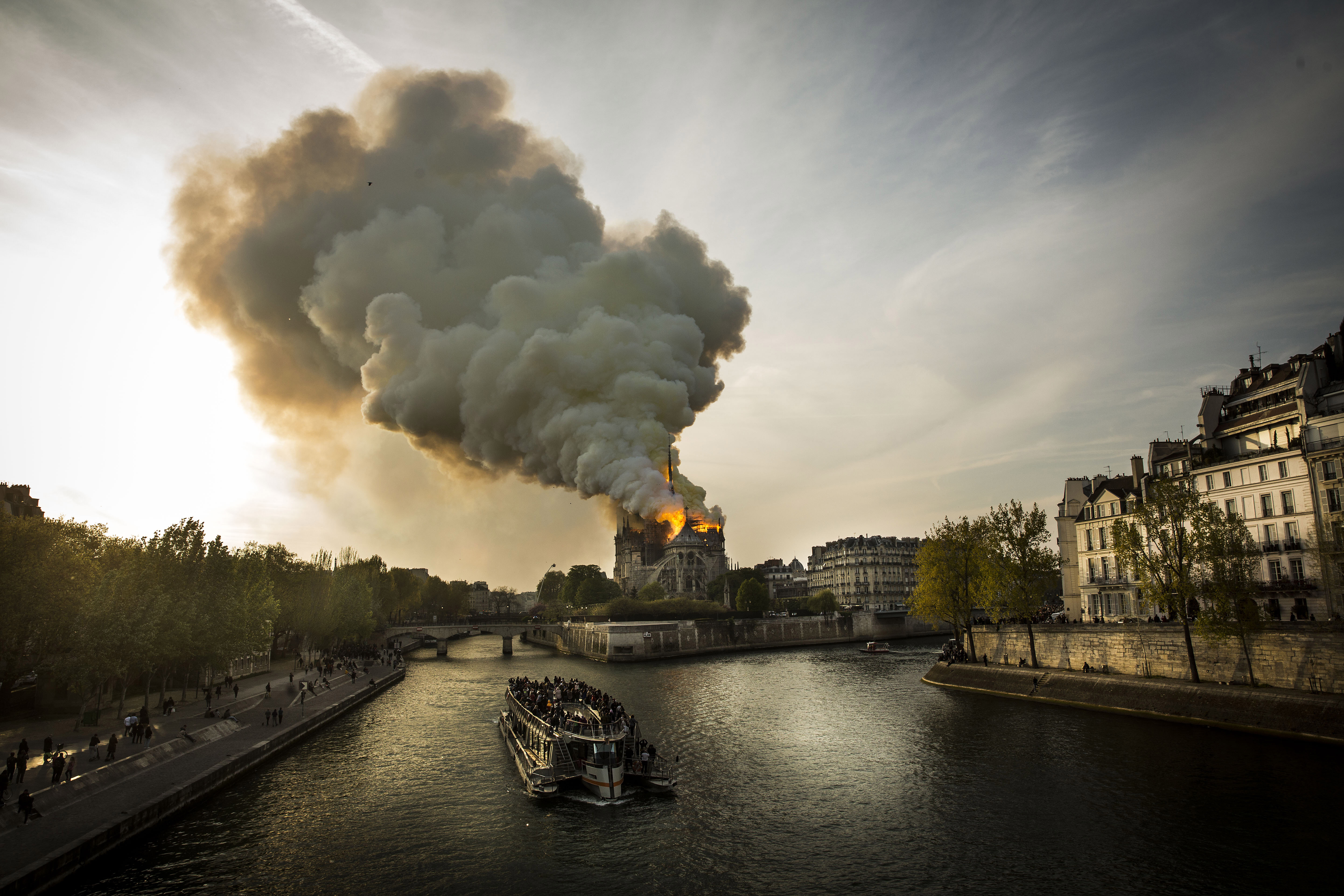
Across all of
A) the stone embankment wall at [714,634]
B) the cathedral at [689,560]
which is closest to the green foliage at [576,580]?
the cathedral at [689,560]

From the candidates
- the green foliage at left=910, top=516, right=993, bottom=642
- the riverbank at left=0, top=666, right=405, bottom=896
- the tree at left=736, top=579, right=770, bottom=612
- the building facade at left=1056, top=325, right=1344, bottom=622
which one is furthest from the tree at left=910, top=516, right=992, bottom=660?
the tree at left=736, top=579, right=770, bottom=612

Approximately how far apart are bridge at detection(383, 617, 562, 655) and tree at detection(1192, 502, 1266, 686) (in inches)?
3743

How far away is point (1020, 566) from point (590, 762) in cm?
3487

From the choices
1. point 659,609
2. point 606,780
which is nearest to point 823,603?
point 659,609

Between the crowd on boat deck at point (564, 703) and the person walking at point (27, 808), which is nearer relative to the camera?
the person walking at point (27, 808)

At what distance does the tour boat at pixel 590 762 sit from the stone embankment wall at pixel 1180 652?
27.4 meters

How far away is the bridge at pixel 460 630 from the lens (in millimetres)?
113625

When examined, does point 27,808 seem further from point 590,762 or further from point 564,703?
point 564,703

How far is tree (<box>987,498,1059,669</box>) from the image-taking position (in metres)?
50.0

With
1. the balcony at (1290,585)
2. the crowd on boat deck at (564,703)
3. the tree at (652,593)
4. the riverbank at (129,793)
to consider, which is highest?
the balcony at (1290,585)

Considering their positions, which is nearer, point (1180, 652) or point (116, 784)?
point (116, 784)

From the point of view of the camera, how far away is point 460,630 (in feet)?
372

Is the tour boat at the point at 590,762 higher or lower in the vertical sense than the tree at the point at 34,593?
lower

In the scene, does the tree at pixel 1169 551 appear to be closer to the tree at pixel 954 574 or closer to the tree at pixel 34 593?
the tree at pixel 954 574
